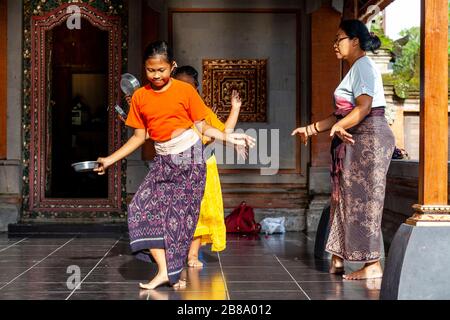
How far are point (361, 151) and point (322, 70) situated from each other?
389cm

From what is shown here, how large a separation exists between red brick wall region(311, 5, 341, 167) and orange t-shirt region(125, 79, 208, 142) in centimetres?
430

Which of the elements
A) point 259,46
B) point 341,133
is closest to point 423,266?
point 341,133

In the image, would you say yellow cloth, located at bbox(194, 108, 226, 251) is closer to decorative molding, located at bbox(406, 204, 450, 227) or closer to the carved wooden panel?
decorative molding, located at bbox(406, 204, 450, 227)

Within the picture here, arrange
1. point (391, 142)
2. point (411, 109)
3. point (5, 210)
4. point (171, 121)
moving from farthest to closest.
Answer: point (411, 109) → point (5, 210) → point (391, 142) → point (171, 121)

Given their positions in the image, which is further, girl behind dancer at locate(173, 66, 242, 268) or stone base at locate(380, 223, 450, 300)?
girl behind dancer at locate(173, 66, 242, 268)

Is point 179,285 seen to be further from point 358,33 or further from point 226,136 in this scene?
point 358,33

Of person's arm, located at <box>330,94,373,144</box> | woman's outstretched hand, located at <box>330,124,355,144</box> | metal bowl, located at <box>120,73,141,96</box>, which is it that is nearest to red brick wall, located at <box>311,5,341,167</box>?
metal bowl, located at <box>120,73,141,96</box>

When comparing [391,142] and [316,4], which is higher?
[316,4]

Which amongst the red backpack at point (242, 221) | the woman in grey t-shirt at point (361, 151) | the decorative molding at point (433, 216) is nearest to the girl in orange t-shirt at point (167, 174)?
the woman in grey t-shirt at point (361, 151)

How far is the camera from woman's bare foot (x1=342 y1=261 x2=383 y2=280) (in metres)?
6.00

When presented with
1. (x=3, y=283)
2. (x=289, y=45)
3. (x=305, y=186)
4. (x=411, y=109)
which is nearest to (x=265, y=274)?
(x=3, y=283)
